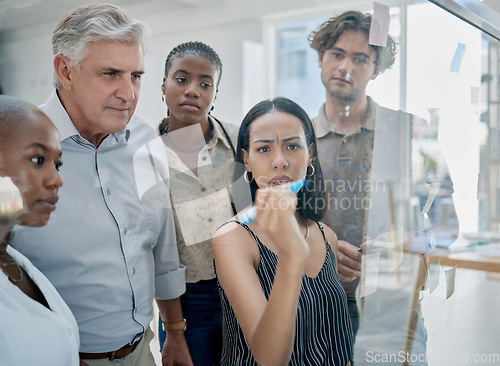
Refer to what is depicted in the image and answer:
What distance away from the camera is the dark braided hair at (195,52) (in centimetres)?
96

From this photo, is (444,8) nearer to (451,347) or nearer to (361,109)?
(361,109)

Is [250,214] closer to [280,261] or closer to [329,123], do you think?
[280,261]

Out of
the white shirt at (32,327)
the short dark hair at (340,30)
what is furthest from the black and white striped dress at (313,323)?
the short dark hair at (340,30)

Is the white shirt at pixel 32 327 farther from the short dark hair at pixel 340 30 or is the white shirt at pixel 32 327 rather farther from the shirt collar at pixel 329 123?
the short dark hair at pixel 340 30

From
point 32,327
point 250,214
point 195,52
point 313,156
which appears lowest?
point 32,327

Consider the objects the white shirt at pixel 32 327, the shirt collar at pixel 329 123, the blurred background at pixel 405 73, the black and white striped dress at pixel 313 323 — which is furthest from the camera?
the shirt collar at pixel 329 123

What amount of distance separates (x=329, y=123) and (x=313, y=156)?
0.37ft

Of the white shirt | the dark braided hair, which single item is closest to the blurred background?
the dark braided hair

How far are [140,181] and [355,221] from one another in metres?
0.60

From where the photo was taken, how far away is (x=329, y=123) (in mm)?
1195

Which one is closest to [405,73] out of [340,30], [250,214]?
[340,30]

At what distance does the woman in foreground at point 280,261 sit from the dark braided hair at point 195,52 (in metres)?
0.14

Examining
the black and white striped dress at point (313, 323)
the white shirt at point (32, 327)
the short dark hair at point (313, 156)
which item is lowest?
A: the black and white striped dress at point (313, 323)

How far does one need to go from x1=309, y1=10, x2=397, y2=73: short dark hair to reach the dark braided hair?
0.93 feet
